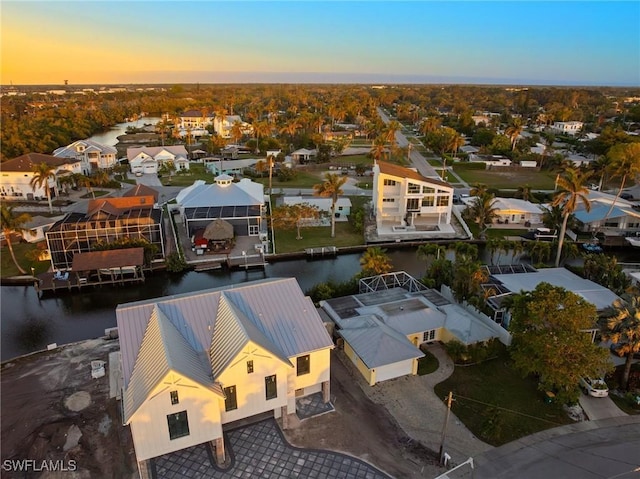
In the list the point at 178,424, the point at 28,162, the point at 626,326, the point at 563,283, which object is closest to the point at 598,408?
the point at 626,326

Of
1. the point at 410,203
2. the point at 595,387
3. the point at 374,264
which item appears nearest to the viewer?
the point at 595,387

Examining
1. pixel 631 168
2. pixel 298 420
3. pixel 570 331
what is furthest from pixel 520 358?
pixel 631 168

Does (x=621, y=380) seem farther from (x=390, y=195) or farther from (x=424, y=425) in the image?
(x=390, y=195)

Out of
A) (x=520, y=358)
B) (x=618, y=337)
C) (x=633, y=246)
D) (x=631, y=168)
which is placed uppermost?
(x=631, y=168)

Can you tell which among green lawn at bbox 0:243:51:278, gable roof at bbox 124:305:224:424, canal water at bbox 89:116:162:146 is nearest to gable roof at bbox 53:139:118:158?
canal water at bbox 89:116:162:146

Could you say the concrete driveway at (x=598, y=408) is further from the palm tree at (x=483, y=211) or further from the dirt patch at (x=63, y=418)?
the palm tree at (x=483, y=211)

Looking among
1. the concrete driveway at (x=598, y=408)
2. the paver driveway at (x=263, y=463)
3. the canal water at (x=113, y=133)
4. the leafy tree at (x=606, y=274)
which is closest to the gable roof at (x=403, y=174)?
the leafy tree at (x=606, y=274)

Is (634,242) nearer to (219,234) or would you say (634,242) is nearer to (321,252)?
(321,252)

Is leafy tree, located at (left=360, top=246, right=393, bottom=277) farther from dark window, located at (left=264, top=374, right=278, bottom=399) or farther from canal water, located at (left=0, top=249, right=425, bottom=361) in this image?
dark window, located at (left=264, top=374, right=278, bottom=399)
